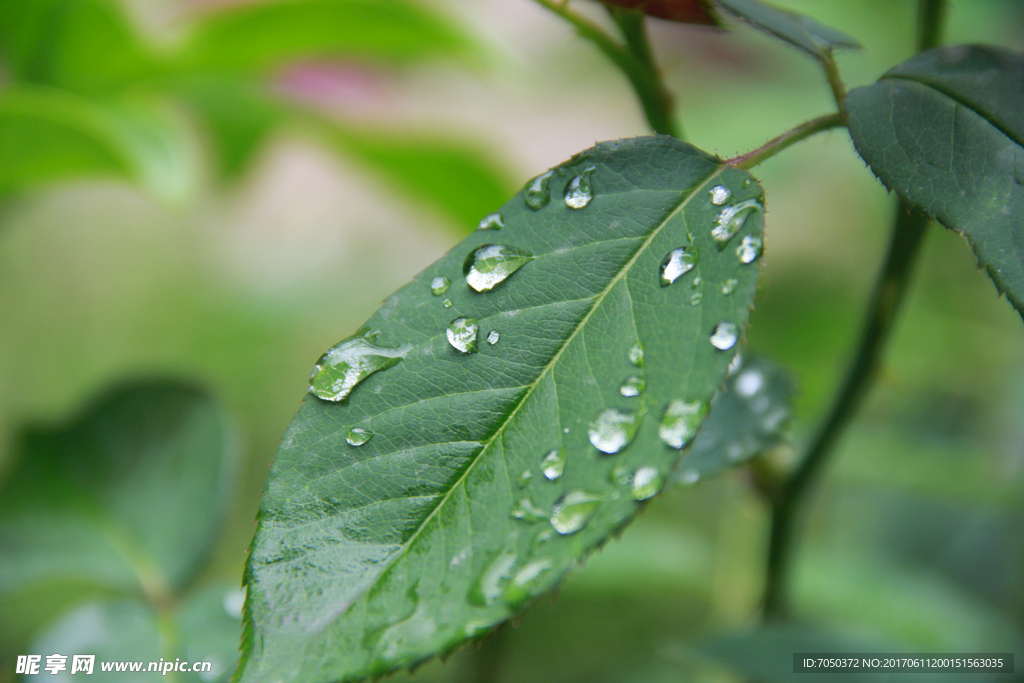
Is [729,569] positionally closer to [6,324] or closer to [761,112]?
[761,112]

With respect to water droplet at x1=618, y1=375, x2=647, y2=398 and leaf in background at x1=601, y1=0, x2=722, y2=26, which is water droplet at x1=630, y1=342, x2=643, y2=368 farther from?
leaf in background at x1=601, y1=0, x2=722, y2=26

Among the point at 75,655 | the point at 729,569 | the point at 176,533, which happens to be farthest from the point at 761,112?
the point at 75,655

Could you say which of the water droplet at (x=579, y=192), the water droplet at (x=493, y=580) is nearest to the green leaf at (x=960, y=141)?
the water droplet at (x=579, y=192)

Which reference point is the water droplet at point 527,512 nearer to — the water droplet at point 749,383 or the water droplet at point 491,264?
the water droplet at point 491,264

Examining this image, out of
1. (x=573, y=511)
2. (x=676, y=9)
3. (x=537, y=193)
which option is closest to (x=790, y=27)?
(x=676, y=9)

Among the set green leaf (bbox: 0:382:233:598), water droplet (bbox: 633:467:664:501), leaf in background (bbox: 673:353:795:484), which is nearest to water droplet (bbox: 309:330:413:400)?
water droplet (bbox: 633:467:664:501)
